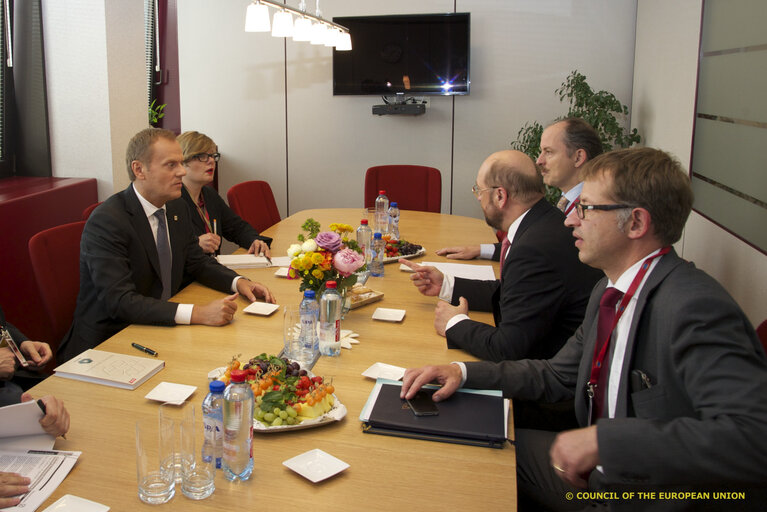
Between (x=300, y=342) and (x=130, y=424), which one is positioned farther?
(x=300, y=342)

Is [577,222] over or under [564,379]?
over

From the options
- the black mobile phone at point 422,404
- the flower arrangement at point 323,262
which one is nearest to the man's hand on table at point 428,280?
the flower arrangement at point 323,262

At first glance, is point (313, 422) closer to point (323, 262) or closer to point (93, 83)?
point (323, 262)

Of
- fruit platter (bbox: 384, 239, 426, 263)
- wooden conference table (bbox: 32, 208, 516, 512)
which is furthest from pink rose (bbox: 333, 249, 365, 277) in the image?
fruit platter (bbox: 384, 239, 426, 263)

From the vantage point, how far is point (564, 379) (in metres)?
2.01

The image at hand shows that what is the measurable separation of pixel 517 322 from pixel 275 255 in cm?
176

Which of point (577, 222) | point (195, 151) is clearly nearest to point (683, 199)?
point (577, 222)

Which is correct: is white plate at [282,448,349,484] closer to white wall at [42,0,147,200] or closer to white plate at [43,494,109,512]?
white plate at [43,494,109,512]

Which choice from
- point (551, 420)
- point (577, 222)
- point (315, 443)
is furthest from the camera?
point (551, 420)

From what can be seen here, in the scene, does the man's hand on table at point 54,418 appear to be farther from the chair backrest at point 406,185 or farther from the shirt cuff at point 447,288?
the chair backrest at point 406,185

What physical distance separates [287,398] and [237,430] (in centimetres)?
29

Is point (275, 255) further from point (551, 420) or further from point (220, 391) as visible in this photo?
point (220, 391)

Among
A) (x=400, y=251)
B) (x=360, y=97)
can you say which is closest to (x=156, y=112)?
(x=360, y=97)

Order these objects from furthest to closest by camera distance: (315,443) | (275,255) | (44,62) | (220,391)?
1. (44,62)
2. (275,255)
3. (315,443)
4. (220,391)
